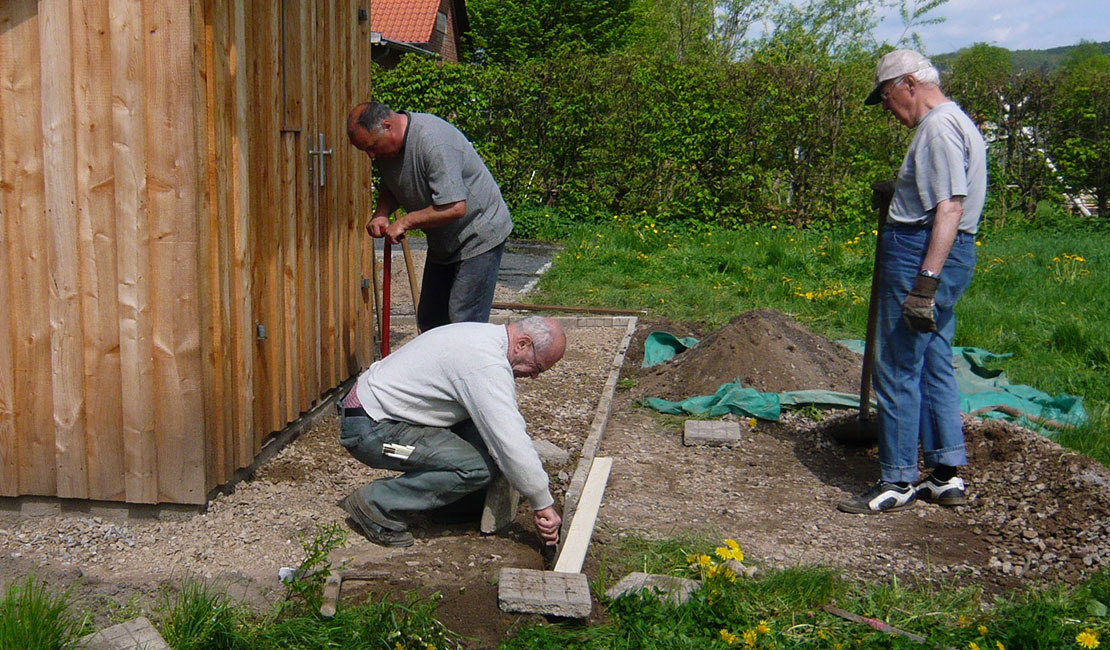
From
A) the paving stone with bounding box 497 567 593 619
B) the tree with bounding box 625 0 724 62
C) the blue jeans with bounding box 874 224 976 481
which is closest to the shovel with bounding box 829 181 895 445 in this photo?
the blue jeans with bounding box 874 224 976 481

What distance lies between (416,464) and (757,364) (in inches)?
131

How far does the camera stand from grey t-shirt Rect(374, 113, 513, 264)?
5.50m

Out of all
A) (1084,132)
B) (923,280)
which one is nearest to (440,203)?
(923,280)

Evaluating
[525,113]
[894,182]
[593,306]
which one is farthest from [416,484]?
[525,113]

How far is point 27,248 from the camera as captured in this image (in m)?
4.44

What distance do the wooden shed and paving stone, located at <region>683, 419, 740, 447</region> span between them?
2546 millimetres

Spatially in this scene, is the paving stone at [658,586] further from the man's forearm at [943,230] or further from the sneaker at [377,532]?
the man's forearm at [943,230]

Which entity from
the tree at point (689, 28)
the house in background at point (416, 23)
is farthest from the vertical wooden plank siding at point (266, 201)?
the house in background at point (416, 23)

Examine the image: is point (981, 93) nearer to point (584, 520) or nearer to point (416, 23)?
point (584, 520)

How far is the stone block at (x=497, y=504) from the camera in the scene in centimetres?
444

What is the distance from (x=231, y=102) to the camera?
465 centimetres

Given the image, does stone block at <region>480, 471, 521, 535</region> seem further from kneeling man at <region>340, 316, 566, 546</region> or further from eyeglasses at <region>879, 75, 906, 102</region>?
eyeglasses at <region>879, 75, 906, 102</region>

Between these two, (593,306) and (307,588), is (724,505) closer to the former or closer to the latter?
(307,588)

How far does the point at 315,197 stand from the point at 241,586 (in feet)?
8.54
